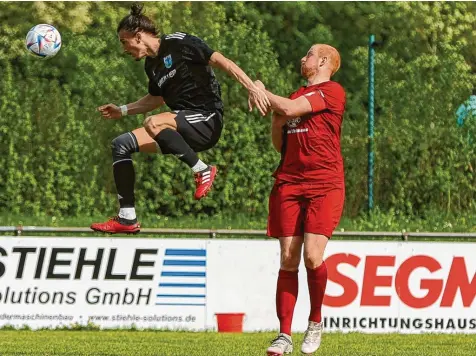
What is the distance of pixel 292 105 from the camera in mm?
9930

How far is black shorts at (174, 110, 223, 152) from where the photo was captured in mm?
10156

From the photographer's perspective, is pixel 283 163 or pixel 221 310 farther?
pixel 221 310

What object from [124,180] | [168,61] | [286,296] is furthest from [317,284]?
[168,61]

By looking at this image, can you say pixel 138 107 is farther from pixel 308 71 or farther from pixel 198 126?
pixel 308 71

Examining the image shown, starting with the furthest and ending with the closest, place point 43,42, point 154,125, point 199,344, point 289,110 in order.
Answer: point 199,344, point 43,42, point 154,125, point 289,110

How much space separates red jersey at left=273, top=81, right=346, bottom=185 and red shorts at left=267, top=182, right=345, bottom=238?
0.25 feet

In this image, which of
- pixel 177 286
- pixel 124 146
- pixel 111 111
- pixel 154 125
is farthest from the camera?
pixel 177 286

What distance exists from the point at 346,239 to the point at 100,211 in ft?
21.0

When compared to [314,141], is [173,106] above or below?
above

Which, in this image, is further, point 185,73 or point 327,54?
point 327,54

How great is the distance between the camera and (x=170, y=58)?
1008cm

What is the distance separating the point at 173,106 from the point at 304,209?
1.37 metres

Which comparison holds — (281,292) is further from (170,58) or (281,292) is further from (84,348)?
(84,348)

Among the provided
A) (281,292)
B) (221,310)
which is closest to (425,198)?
(221,310)
